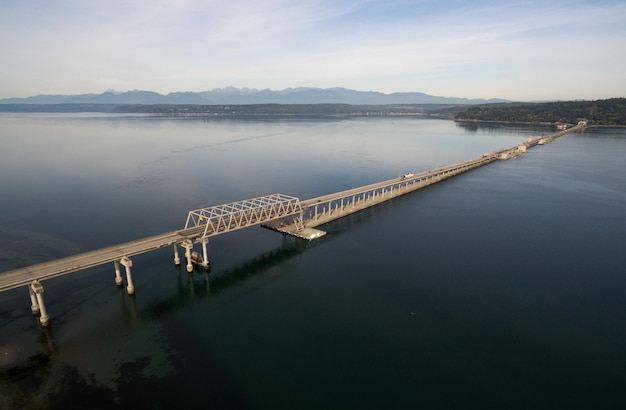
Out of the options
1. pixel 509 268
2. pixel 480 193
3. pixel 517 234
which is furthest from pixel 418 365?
pixel 480 193

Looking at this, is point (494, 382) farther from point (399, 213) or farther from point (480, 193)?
point (480, 193)

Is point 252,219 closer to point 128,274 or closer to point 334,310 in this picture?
point 128,274

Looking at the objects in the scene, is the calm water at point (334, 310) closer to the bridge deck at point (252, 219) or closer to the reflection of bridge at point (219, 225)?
the reflection of bridge at point (219, 225)

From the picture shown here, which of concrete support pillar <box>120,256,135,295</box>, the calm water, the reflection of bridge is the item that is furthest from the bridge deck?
the calm water

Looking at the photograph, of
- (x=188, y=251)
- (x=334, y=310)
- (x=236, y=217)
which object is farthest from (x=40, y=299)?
(x=334, y=310)

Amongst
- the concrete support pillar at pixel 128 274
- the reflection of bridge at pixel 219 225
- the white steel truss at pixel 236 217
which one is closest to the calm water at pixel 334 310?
the concrete support pillar at pixel 128 274

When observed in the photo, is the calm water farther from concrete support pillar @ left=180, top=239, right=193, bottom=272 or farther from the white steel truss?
the white steel truss

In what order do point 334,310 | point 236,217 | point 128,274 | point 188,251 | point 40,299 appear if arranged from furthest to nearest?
point 236,217 < point 188,251 < point 128,274 < point 334,310 < point 40,299
